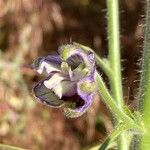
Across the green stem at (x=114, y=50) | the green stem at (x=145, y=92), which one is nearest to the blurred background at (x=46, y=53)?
the green stem at (x=114, y=50)

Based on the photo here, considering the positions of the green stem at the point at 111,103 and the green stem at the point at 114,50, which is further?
the green stem at the point at 114,50

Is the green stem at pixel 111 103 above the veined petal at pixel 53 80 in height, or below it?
below

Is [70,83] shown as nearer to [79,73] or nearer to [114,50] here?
[79,73]

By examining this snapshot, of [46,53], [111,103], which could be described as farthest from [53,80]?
[46,53]

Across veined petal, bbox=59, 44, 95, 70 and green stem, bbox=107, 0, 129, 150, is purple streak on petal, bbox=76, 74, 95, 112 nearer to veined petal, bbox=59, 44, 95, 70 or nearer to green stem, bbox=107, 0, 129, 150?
veined petal, bbox=59, 44, 95, 70

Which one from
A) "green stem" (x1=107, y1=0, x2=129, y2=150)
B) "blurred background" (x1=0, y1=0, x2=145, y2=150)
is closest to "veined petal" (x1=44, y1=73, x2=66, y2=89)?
"green stem" (x1=107, y1=0, x2=129, y2=150)

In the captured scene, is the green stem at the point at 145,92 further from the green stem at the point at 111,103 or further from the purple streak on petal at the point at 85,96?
the purple streak on petal at the point at 85,96

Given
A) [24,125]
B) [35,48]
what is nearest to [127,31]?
[35,48]
